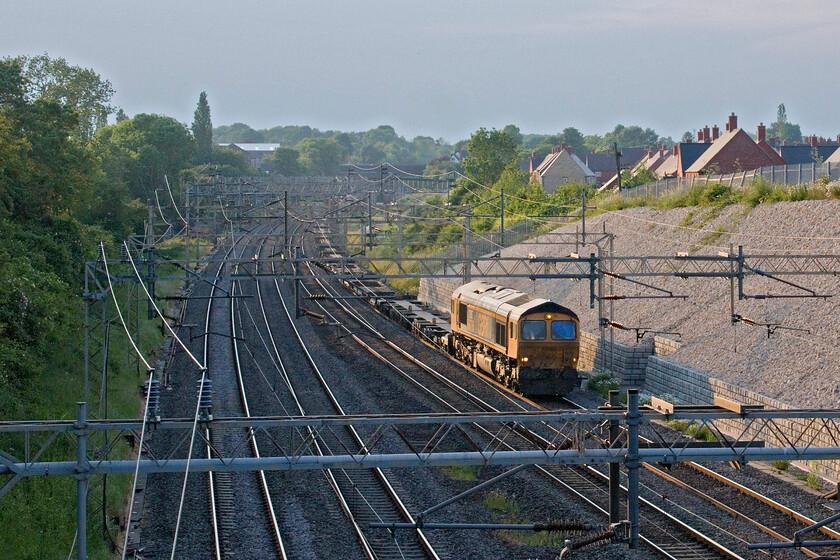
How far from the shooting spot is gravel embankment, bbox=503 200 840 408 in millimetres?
22953

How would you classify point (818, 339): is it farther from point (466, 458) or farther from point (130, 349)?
point (130, 349)

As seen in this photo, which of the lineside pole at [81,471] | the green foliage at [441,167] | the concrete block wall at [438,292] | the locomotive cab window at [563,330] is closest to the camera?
the lineside pole at [81,471]

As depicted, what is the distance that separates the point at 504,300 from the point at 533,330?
221 cm

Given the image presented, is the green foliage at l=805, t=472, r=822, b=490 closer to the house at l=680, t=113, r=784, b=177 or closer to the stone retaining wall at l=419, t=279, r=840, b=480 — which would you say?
the stone retaining wall at l=419, t=279, r=840, b=480

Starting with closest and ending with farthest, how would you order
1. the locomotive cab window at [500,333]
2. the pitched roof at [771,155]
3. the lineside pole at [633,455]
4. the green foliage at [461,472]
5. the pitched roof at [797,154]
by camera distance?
the lineside pole at [633,455], the green foliage at [461,472], the locomotive cab window at [500,333], the pitched roof at [771,155], the pitched roof at [797,154]

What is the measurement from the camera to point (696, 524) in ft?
49.6

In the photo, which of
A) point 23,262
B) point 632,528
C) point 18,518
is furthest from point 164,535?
point 23,262

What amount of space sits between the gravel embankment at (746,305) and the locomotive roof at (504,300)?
166 inches

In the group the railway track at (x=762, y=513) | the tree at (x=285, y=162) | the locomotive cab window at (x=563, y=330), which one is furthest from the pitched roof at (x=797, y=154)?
the tree at (x=285, y=162)

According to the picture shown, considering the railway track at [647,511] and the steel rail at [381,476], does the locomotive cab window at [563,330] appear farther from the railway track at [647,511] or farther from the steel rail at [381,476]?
the steel rail at [381,476]

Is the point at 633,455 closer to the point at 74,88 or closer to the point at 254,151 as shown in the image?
the point at 74,88

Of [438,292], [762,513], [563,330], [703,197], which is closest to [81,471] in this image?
[762,513]

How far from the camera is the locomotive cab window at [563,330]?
83.3ft

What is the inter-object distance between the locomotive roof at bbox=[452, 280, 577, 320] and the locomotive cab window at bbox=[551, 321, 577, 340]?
30cm
